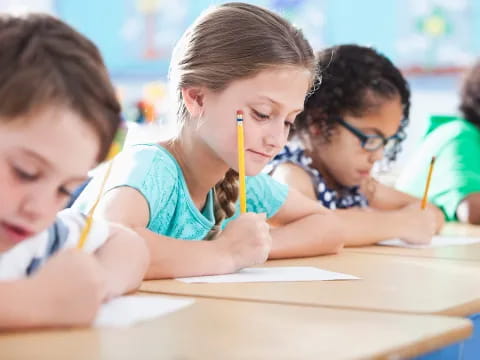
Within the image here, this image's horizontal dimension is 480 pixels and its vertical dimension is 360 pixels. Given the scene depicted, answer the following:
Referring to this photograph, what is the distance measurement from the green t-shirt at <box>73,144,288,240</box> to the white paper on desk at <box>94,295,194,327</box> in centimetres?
36

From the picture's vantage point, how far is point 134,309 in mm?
1048

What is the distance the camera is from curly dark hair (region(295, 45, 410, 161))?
7.50 ft

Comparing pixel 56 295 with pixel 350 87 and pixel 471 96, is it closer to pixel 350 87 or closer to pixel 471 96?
pixel 350 87

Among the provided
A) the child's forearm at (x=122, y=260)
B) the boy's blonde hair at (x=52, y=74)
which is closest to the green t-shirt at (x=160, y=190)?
the child's forearm at (x=122, y=260)

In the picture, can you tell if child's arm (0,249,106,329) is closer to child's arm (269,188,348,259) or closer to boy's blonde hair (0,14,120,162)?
boy's blonde hair (0,14,120,162)

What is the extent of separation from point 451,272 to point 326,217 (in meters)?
0.38

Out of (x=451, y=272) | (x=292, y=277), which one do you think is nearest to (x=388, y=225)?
(x=451, y=272)

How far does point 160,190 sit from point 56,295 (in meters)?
0.63

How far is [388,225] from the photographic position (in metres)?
2.03

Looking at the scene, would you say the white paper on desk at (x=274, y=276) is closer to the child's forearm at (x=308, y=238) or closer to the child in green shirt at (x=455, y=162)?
the child's forearm at (x=308, y=238)

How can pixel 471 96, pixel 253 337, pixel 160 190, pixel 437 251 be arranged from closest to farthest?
1. pixel 253 337
2. pixel 160 190
3. pixel 437 251
4. pixel 471 96

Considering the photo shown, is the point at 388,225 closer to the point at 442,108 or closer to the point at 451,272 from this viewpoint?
the point at 451,272

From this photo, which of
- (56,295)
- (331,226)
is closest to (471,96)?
(331,226)

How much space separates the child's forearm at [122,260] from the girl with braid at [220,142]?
0.60ft
